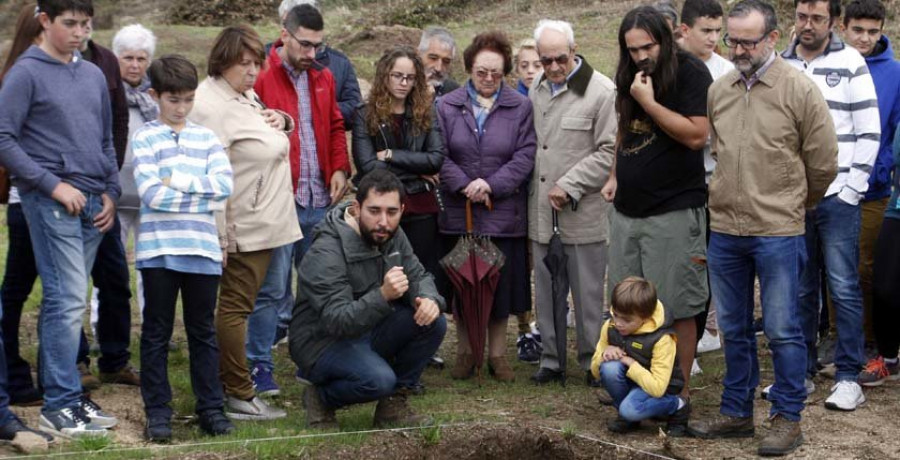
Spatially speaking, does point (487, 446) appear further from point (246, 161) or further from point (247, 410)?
point (246, 161)

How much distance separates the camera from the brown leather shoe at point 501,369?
7.57m

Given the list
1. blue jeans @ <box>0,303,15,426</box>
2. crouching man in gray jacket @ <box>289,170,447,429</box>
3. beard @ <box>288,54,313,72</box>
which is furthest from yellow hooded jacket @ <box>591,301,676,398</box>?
blue jeans @ <box>0,303,15,426</box>

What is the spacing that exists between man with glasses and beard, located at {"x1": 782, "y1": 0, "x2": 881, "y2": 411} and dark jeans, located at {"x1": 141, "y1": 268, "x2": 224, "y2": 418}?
3359 mm

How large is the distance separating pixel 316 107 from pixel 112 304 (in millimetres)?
1742

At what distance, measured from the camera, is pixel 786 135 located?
230 inches

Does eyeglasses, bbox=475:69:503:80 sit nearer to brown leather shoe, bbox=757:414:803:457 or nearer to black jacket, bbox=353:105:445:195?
black jacket, bbox=353:105:445:195

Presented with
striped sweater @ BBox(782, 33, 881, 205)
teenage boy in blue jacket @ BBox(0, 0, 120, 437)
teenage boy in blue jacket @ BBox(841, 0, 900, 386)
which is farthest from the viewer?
teenage boy in blue jacket @ BBox(841, 0, 900, 386)

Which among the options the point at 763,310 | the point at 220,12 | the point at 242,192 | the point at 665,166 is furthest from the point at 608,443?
the point at 220,12

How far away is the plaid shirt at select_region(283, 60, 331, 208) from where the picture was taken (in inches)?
293

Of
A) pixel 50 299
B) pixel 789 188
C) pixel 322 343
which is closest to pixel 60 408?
pixel 50 299

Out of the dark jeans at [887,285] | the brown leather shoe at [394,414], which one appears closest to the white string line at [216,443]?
the brown leather shoe at [394,414]

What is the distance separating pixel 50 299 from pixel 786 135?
3746 millimetres

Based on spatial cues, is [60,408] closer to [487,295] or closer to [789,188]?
[487,295]

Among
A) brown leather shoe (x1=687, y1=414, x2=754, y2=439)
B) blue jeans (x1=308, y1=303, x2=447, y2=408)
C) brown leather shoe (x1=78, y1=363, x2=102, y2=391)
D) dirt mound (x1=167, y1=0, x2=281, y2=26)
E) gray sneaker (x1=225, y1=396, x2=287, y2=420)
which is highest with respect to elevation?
dirt mound (x1=167, y1=0, x2=281, y2=26)
